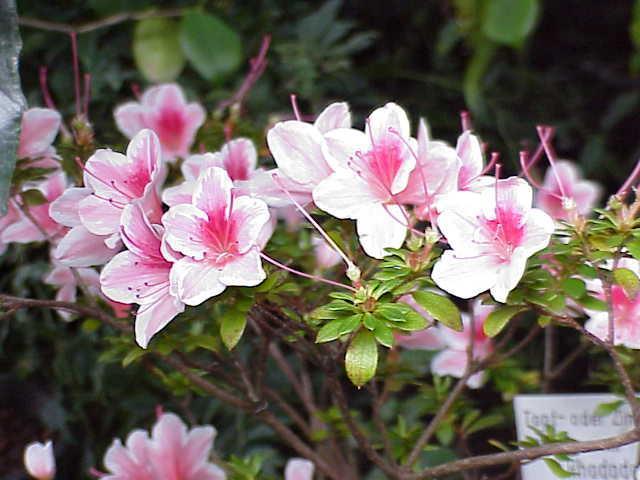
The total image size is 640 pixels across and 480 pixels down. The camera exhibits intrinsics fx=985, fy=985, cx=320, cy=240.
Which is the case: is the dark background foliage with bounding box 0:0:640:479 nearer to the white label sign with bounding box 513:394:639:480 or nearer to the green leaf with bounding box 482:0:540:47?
the green leaf with bounding box 482:0:540:47

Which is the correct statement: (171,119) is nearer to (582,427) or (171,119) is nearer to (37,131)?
(37,131)

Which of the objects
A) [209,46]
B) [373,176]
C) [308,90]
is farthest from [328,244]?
[308,90]

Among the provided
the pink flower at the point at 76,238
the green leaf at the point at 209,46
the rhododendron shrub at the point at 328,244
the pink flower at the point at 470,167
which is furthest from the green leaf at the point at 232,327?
the green leaf at the point at 209,46

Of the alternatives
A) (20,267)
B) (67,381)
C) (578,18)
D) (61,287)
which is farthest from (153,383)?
(578,18)

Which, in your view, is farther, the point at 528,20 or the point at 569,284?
the point at 528,20

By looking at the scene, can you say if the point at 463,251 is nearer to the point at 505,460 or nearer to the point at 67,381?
the point at 505,460
